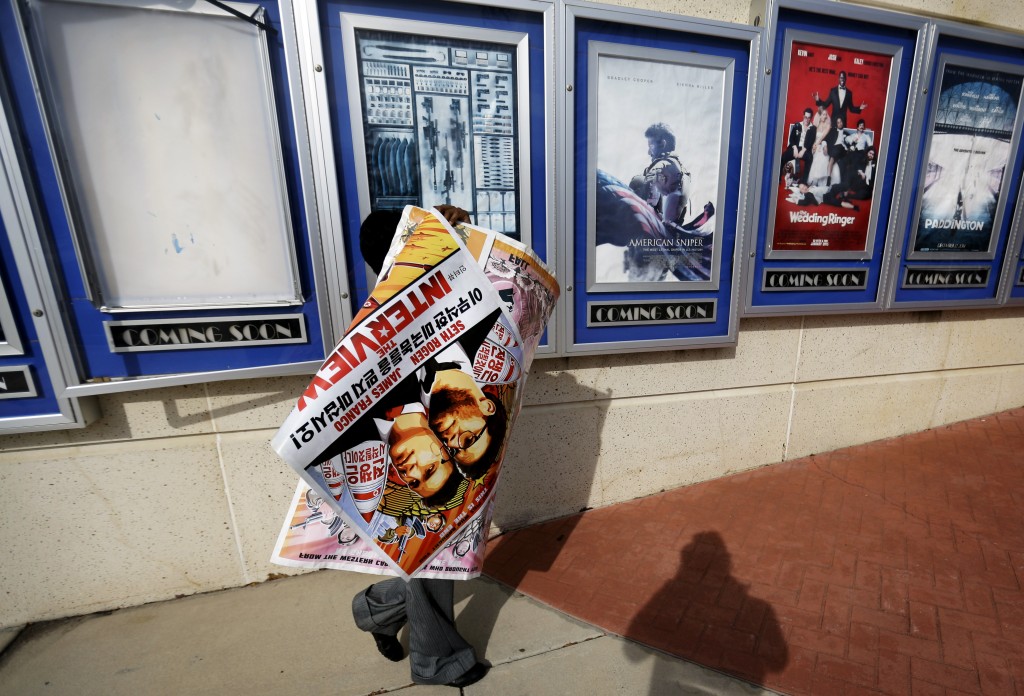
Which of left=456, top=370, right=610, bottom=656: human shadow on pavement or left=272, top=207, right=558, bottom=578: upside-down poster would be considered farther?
left=456, top=370, right=610, bottom=656: human shadow on pavement

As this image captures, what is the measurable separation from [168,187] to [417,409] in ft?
6.20

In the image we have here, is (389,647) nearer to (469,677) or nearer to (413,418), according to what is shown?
(469,677)

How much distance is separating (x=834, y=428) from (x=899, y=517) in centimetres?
96

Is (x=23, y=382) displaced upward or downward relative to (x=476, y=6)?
downward

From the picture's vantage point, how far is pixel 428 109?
242cm

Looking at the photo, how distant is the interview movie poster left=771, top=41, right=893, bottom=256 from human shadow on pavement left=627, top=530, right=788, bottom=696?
7.49ft

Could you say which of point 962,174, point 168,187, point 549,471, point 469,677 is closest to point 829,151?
point 962,174

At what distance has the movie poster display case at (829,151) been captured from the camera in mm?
2980

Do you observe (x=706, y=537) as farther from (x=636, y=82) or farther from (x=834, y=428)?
(x=636, y=82)

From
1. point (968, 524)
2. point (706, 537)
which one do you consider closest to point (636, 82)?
point (706, 537)

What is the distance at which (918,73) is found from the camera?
3219 mm

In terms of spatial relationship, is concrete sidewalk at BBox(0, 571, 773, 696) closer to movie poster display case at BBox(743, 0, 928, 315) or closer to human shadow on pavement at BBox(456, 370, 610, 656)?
human shadow on pavement at BBox(456, 370, 610, 656)

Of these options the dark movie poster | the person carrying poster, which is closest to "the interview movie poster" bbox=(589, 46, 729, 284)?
the dark movie poster

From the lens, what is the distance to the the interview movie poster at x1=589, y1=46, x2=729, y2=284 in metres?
2.70
